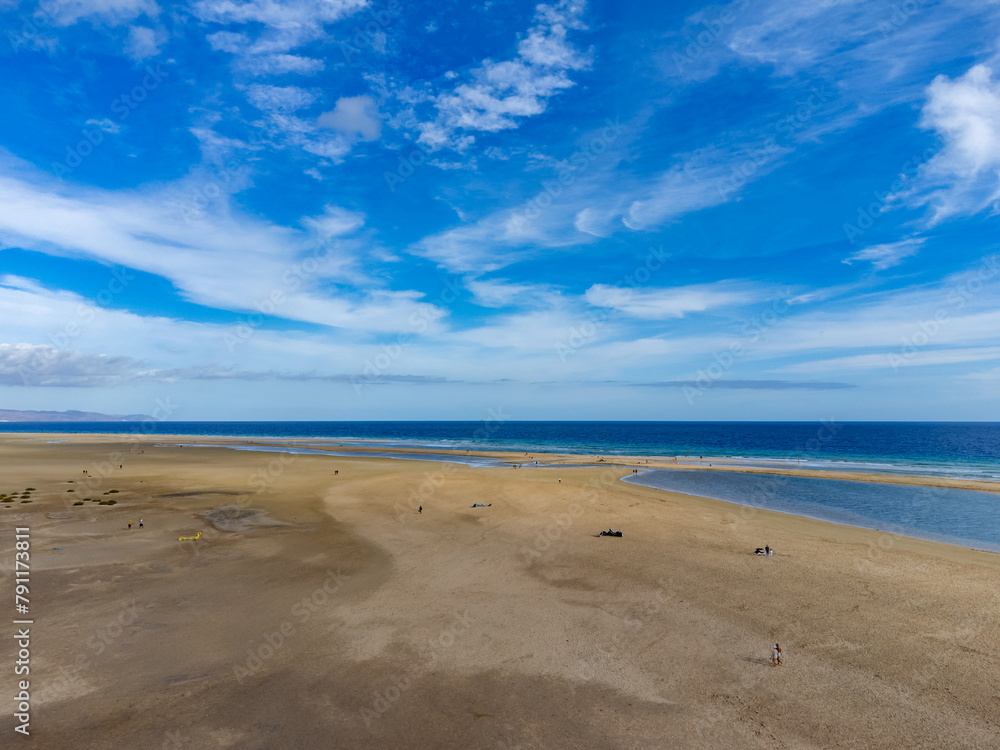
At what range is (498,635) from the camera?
47.2ft

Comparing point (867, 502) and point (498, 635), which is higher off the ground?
point (498, 635)

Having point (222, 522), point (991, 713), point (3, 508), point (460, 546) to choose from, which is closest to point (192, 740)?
point (460, 546)

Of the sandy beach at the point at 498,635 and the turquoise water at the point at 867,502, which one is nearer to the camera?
the sandy beach at the point at 498,635

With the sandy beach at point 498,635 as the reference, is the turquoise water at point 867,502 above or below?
below

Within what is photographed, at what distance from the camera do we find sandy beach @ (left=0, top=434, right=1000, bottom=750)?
1030 centimetres

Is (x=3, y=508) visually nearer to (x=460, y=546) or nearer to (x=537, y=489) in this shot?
(x=460, y=546)

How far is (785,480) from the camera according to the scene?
5122cm

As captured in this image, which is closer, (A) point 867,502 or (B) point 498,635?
(B) point 498,635

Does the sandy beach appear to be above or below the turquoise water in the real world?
above

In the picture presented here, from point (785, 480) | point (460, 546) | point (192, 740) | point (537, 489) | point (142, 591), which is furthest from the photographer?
point (785, 480)

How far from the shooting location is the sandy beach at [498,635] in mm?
10305

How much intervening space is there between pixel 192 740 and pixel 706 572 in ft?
60.3

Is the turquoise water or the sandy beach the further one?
the turquoise water

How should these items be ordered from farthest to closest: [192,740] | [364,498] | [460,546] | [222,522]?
1. [364,498]
2. [222,522]
3. [460,546]
4. [192,740]
